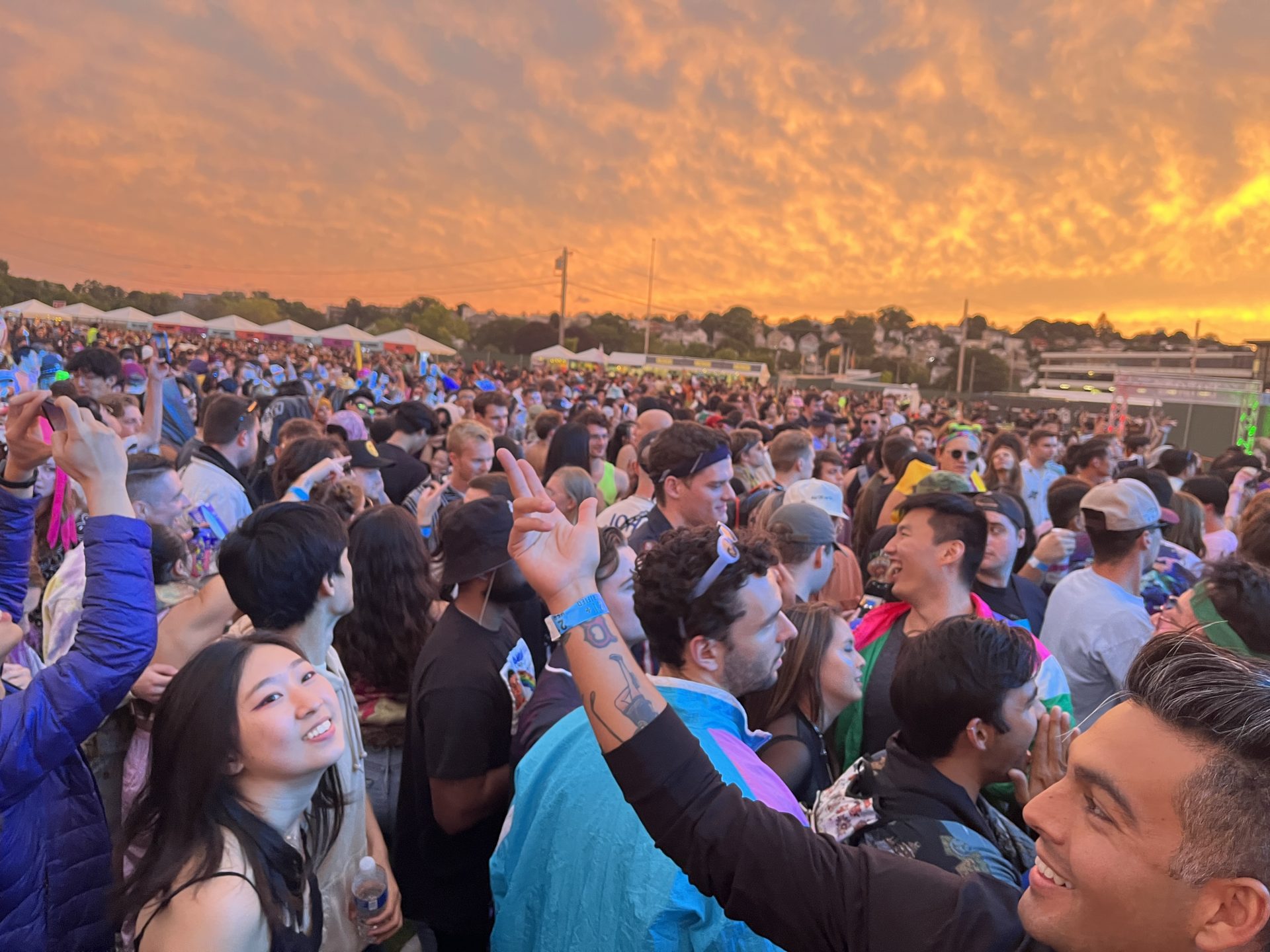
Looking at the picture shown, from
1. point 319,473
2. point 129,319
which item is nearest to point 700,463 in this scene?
point 319,473

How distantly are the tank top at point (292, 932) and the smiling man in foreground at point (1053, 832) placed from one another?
3.11 ft

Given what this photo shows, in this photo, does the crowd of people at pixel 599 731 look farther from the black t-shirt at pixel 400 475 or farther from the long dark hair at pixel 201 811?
the black t-shirt at pixel 400 475

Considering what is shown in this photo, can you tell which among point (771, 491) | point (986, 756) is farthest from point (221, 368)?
point (986, 756)

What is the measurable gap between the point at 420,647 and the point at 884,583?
2.22m

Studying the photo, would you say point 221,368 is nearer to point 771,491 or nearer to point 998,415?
point 771,491

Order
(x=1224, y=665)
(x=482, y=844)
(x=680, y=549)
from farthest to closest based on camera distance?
(x=482, y=844), (x=680, y=549), (x=1224, y=665)

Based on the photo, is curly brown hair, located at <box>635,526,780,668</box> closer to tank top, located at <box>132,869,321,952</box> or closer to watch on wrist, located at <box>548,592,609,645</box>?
watch on wrist, located at <box>548,592,609,645</box>

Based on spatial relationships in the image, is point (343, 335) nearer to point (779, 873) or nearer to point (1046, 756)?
point (1046, 756)

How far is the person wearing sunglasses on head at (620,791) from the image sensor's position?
165 centimetres

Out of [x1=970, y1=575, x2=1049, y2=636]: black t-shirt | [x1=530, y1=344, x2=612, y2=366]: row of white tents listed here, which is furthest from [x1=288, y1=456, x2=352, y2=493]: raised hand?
[x1=530, y1=344, x2=612, y2=366]: row of white tents

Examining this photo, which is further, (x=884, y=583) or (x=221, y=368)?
(x=221, y=368)

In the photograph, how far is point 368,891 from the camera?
2260 mm

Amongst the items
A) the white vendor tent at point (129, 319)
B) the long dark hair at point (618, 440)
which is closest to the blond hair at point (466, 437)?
the long dark hair at point (618, 440)

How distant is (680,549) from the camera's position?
2.27 meters
